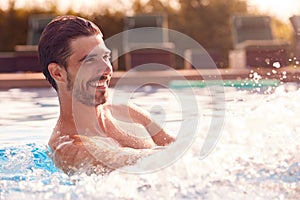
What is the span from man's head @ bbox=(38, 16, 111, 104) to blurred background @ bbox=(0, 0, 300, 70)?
13022 mm

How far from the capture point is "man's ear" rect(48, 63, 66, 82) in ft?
9.20

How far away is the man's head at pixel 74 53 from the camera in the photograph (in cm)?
275

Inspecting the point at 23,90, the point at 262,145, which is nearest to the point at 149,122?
the point at 262,145

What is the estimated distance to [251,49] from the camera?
42.4 feet

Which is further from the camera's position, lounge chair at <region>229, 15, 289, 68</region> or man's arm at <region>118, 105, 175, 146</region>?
lounge chair at <region>229, 15, 289, 68</region>

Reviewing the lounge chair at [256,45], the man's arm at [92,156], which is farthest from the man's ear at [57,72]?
the lounge chair at [256,45]

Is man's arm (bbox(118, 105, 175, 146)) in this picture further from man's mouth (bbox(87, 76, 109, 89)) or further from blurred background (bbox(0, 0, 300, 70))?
blurred background (bbox(0, 0, 300, 70))

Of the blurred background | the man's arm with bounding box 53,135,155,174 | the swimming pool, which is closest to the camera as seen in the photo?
the swimming pool

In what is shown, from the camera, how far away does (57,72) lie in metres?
2.82

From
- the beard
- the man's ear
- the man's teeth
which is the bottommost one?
the beard

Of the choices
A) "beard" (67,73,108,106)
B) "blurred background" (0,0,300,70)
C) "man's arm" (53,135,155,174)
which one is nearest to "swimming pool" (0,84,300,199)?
"man's arm" (53,135,155,174)

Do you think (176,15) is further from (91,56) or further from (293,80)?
(91,56)

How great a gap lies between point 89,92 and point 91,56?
164 millimetres

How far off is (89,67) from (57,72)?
0.49 ft
